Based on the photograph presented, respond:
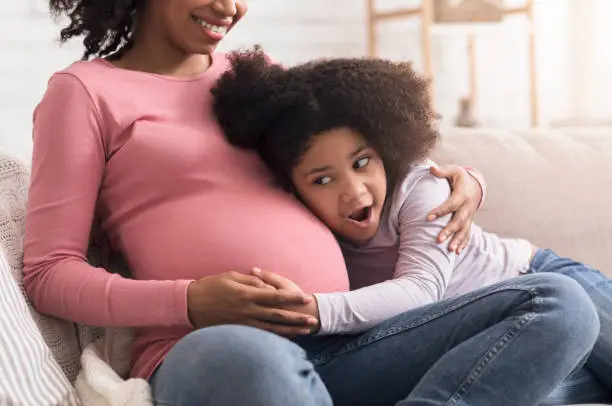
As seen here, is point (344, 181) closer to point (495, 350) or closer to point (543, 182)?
point (495, 350)

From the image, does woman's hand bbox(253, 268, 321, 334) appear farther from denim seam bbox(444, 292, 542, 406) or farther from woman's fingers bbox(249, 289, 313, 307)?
denim seam bbox(444, 292, 542, 406)

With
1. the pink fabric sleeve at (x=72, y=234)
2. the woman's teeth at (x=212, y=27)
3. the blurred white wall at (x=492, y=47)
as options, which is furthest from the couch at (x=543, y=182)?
the blurred white wall at (x=492, y=47)

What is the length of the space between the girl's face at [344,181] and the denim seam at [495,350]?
28 centimetres

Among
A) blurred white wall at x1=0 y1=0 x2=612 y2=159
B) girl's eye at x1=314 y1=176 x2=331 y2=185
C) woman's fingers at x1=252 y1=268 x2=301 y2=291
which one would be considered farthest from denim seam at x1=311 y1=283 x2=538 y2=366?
blurred white wall at x1=0 y1=0 x2=612 y2=159

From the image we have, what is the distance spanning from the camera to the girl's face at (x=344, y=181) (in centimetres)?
122

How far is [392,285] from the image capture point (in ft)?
3.85

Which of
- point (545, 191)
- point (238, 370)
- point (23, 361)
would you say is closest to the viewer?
point (238, 370)

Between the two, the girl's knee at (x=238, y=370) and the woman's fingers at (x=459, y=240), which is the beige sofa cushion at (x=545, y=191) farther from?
the girl's knee at (x=238, y=370)

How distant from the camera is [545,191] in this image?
5.28 feet

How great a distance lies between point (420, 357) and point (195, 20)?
61 cm

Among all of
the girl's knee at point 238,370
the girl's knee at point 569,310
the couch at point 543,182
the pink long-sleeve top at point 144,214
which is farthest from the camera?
the couch at point 543,182

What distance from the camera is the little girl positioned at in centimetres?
122

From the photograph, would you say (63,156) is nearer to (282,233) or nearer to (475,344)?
(282,233)

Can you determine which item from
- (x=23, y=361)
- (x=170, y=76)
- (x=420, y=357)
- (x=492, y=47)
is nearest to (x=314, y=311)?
(x=420, y=357)
